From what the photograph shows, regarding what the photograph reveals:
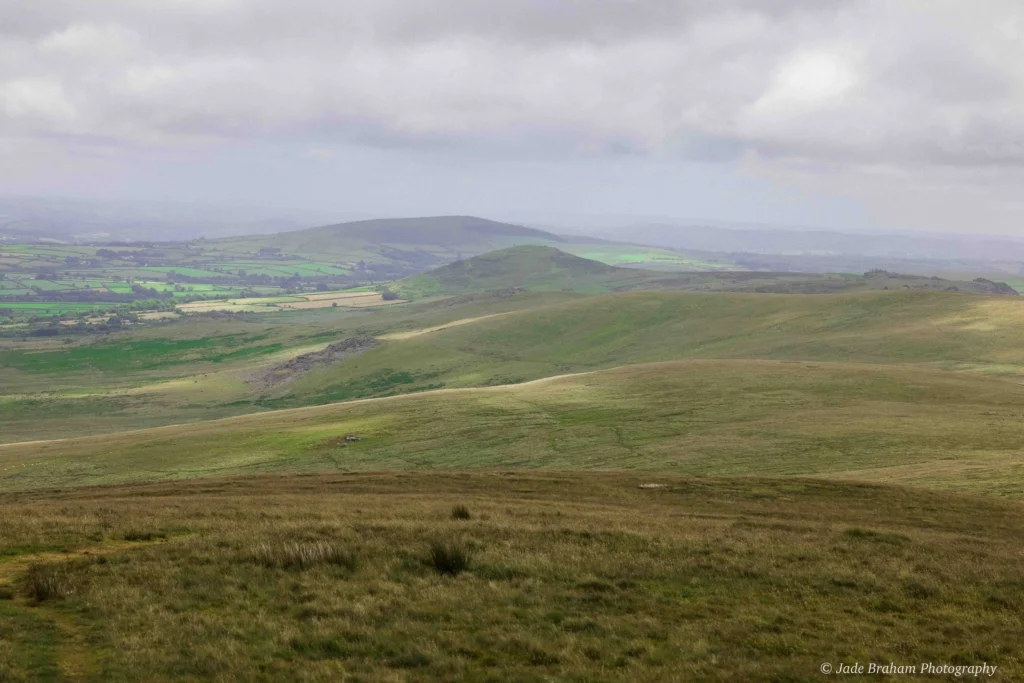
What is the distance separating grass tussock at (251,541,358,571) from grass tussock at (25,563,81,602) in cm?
373

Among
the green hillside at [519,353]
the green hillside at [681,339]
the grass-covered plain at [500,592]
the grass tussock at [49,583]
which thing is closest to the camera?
the grass-covered plain at [500,592]

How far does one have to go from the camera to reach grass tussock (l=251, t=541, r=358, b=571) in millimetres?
17203

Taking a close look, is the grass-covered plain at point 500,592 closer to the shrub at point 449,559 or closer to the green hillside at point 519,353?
the shrub at point 449,559

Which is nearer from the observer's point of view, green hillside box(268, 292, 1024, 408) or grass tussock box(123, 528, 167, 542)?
grass tussock box(123, 528, 167, 542)

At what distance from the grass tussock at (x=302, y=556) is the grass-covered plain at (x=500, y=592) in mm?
59

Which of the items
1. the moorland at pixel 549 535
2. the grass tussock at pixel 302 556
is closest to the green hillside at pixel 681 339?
the moorland at pixel 549 535

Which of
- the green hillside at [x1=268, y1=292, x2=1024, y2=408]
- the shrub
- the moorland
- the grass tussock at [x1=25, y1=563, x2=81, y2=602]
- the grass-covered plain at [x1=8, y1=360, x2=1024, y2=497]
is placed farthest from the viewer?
the green hillside at [x1=268, y1=292, x2=1024, y2=408]

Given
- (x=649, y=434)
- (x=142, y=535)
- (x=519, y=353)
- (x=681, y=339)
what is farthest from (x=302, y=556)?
(x=519, y=353)

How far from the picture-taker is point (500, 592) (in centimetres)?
1545

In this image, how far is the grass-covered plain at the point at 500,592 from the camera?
484 inches

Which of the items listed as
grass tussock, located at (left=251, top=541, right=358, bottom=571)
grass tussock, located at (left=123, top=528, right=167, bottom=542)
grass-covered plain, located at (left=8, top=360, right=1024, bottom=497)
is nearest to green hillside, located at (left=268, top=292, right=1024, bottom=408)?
grass-covered plain, located at (left=8, top=360, right=1024, bottom=497)

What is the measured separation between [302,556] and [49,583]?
198 inches

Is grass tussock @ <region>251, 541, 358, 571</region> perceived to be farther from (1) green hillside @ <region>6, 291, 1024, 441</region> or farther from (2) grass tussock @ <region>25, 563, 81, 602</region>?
(1) green hillside @ <region>6, 291, 1024, 441</region>

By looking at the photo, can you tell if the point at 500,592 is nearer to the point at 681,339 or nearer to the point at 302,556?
the point at 302,556
